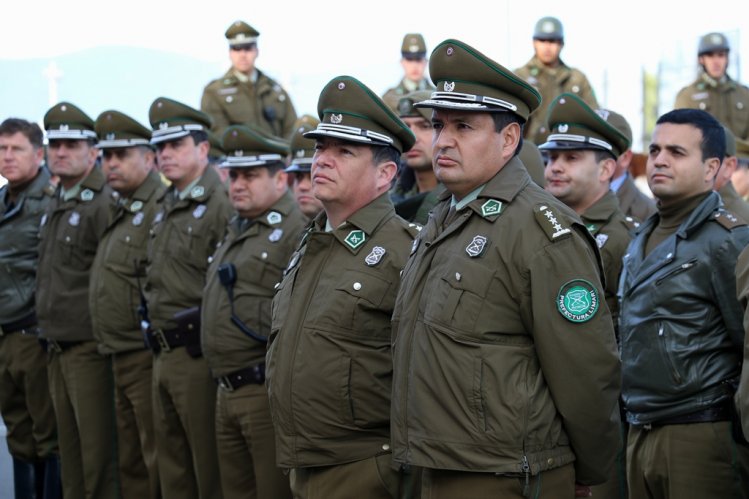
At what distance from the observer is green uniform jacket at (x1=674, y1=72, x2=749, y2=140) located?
10.6 metres

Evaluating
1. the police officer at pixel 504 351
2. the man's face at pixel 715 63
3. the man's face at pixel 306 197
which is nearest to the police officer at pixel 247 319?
the man's face at pixel 306 197

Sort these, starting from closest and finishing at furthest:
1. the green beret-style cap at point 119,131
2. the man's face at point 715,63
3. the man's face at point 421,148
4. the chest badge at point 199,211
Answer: the man's face at point 421,148 < the chest badge at point 199,211 < the green beret-style cap at point 119,131 < the man's face at point 715,63

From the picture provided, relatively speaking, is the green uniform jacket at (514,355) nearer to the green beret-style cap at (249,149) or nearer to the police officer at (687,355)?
the police officer at (687,355)

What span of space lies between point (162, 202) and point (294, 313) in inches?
122


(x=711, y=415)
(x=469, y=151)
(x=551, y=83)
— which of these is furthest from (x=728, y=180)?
(x=551, y=83)

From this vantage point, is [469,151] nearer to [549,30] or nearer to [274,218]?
[274,218]

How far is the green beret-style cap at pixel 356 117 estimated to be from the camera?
453 cm

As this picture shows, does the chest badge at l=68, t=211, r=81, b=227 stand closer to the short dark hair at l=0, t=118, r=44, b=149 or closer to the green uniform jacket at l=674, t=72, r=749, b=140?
the short dark hair at l=0, t=118, r=44, b=149

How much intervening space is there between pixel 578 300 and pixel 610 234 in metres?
2.10

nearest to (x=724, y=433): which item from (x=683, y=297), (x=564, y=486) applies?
(x=683, y=297)

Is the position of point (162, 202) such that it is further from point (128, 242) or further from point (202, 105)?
point (202, 105)

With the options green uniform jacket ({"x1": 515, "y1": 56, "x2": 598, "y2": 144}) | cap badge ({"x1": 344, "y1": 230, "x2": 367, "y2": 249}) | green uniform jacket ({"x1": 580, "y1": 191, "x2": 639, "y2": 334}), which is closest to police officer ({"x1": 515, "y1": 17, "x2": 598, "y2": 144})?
green uniform jacket ({"x1": 515, "y1": 56, "x2": 598, "y2": 144})

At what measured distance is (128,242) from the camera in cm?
712

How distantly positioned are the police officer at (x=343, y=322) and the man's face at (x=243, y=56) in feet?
22.3
